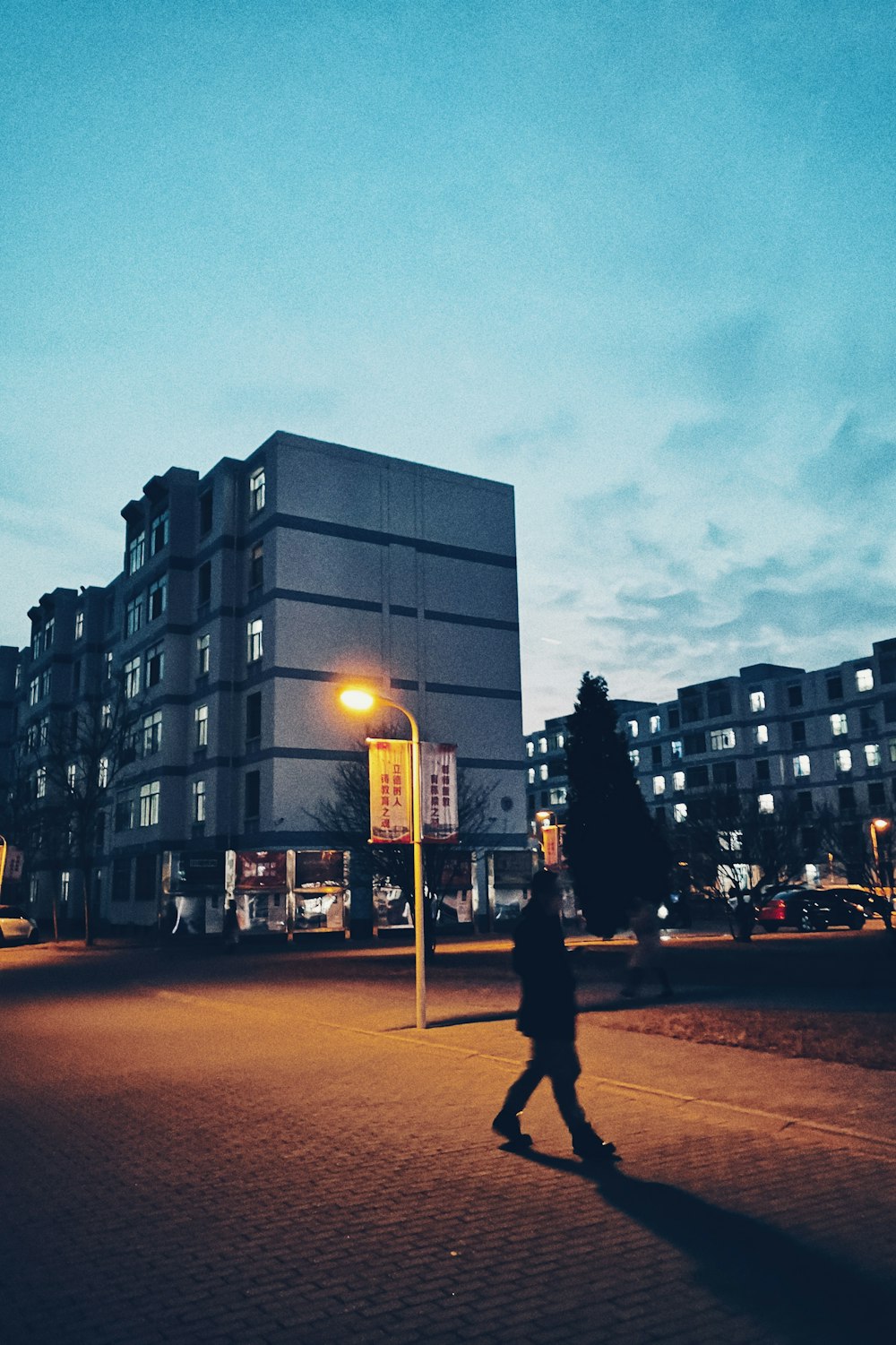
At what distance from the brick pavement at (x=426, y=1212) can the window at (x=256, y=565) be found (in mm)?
35560

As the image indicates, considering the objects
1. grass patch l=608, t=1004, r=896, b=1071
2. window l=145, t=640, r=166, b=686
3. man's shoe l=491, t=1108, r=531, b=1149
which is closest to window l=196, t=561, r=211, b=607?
window l=145, t=640, r=166, b=686

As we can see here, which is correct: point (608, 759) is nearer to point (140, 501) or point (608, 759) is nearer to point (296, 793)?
point (296, 793)

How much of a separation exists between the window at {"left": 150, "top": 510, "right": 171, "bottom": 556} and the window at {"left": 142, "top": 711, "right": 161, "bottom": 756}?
820 centimetres

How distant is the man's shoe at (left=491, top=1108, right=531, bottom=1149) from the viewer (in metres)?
7.53

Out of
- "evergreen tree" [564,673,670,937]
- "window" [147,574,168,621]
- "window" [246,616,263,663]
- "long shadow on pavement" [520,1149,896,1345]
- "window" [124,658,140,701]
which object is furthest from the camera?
"window" [124,658,140,701]

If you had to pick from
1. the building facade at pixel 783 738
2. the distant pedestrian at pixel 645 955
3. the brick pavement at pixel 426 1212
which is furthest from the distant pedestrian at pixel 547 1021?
the building facade at pixel 783 738

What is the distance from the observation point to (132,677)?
176 ft

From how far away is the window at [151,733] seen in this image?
49156 mm

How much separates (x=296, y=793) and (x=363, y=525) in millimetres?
12173

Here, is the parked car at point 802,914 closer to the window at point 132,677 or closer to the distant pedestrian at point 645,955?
the distant pedestrian at point 645,955

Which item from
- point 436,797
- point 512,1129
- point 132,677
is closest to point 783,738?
Result: point 132,677

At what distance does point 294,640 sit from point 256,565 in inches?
177

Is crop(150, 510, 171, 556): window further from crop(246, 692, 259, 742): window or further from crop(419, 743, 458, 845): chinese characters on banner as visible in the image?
crop(419, 743, 458, 845): chinese characters on banner

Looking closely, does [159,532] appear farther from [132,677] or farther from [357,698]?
[357,698]
